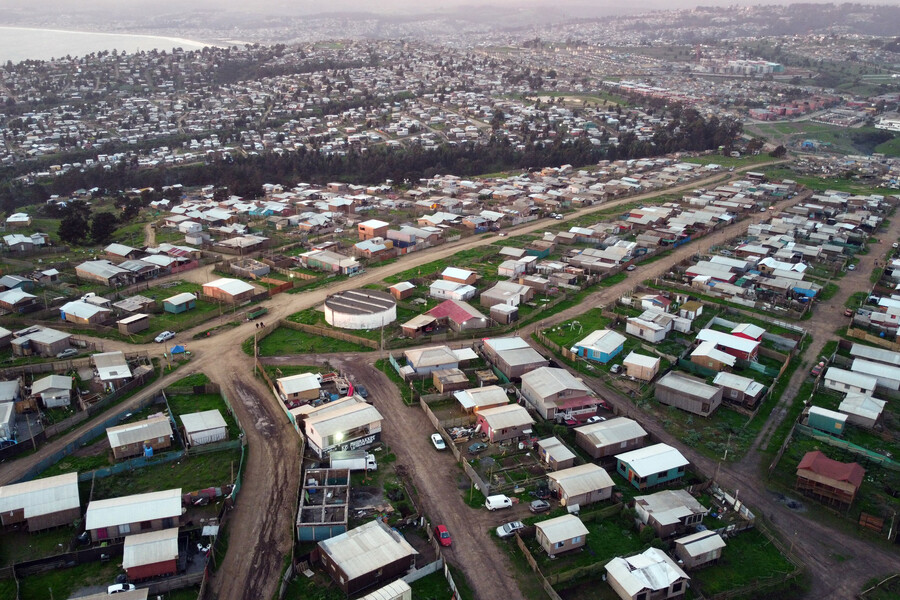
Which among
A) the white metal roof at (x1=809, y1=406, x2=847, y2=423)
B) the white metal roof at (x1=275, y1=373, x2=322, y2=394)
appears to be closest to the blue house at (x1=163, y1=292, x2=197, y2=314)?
the white metal roof at (x1=275, y1=373, x2=322, y2=394)

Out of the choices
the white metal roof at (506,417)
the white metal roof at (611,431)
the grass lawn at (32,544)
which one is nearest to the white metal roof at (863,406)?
the white metal roof at (611,431)

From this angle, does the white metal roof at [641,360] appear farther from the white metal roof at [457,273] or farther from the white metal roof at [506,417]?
the white metal roof at [457,273]

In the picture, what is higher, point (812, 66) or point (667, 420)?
point (812, 66)

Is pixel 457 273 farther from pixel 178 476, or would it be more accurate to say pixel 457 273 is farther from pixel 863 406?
pixel 863 406

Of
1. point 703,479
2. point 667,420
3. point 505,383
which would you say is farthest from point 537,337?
point 703,479

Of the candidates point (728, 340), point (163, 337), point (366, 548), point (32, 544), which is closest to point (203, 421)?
point (32, 544)

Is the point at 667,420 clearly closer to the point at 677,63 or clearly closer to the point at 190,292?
the point at 190,292
